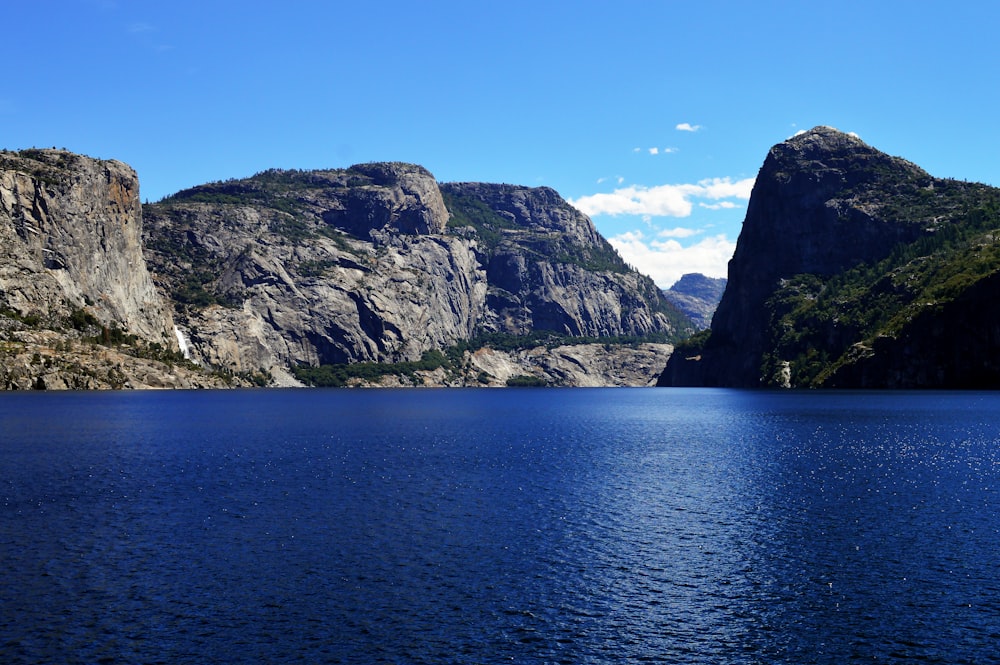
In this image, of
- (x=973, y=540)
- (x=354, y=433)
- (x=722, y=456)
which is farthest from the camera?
(x=354, y=433)

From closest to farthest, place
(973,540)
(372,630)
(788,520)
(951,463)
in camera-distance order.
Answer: (372,630)
(973,540)
(788,520)
(951,463)

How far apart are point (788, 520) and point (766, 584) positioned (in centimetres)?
1636

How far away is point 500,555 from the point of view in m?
45.9

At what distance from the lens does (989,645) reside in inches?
1254

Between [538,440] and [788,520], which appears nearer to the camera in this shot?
[788,520]

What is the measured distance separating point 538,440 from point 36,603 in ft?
271

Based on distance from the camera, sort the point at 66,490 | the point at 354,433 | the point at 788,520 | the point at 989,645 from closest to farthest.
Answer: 1. the point at 989,645
2. the point at 788,520
3. the point at 66,490
4. the point at 354,433

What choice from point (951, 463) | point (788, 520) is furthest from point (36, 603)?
point (951, 463)

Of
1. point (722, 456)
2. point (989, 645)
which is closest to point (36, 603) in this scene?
point (989, 645)

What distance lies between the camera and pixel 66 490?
6562 cm

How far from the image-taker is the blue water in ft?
107

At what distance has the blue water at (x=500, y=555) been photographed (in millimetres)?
32750

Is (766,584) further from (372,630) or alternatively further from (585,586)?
(372,630)

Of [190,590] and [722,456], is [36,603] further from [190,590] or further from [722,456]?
[722,456]
